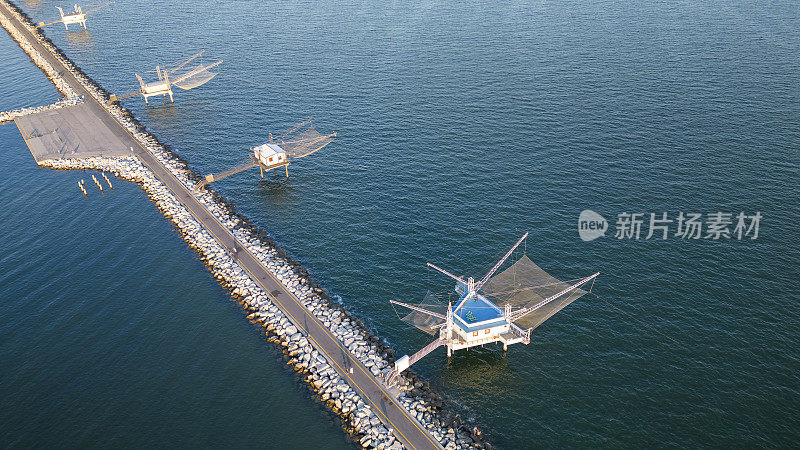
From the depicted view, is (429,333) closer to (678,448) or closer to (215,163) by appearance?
(678,448)

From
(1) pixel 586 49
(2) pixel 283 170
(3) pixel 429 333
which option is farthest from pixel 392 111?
(3) pixel 429 333

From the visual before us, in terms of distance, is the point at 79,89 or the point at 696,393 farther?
the point at 79,89

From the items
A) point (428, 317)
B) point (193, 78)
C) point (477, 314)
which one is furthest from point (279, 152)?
point (477, 314)

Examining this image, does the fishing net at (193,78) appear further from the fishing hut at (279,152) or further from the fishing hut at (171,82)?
the fishing hut at (279,152)

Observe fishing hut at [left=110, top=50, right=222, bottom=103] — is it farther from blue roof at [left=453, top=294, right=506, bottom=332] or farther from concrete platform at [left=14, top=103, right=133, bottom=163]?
blue roof at [left=453, top=294, right=506, bottom=332]

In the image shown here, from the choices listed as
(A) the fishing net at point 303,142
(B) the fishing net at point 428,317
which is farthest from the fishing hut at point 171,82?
(B) the fishing net at point 428,317

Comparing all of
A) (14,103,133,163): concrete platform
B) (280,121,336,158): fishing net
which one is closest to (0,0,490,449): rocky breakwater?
(14,103,133,163): concrete platform
